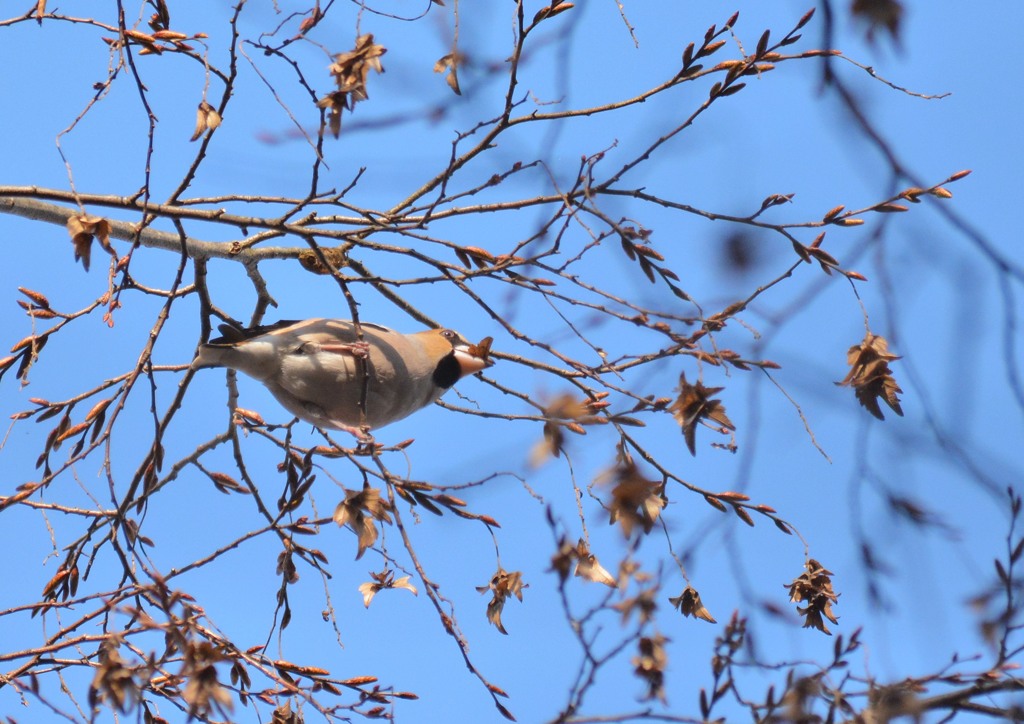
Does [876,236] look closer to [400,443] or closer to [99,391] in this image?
[400,443]

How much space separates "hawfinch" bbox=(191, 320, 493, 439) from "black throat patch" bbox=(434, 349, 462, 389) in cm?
14

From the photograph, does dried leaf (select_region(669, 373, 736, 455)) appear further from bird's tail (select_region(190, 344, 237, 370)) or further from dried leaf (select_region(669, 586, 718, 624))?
bird's tail (select_region(190, 344, 237, 370))

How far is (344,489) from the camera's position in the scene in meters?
2.81

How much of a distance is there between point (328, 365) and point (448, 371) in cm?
58

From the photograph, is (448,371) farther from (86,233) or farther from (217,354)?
(86,233)

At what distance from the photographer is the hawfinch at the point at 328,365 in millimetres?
3309

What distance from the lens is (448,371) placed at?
12.3 feet

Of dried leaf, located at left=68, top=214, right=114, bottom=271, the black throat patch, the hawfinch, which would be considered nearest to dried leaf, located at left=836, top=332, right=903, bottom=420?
the hawfinch

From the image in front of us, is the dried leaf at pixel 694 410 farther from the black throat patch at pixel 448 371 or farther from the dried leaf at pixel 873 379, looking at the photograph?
the black throat patch at pixel 448 371

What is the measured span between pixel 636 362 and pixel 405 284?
0.75 metres

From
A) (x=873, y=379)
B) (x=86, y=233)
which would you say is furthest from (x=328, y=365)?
(x=873, y=379)

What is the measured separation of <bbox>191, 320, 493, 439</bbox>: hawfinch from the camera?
3.31 m

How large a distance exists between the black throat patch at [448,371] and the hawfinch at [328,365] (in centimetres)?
14

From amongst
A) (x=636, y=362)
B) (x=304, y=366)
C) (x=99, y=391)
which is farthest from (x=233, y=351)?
(x=636, y=362)
